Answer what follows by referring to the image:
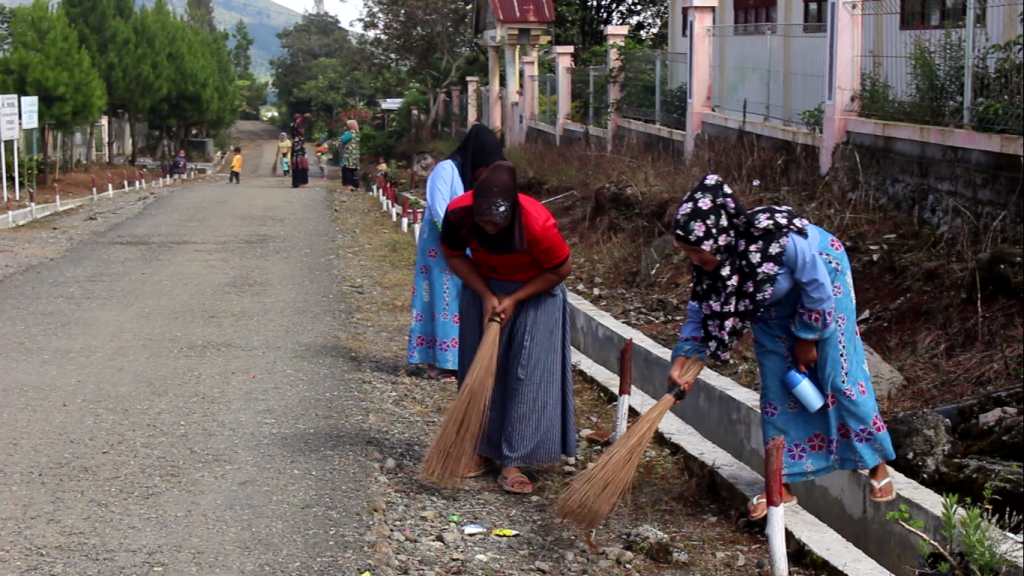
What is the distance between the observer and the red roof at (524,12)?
2734cm

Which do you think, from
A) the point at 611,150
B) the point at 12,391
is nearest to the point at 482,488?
the point at 12,391

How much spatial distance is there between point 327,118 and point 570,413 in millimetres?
66768

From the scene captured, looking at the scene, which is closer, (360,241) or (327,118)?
(360,241)

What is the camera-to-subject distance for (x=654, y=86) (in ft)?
50.0

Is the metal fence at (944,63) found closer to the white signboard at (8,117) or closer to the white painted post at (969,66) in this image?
the white painted post at (969,66)

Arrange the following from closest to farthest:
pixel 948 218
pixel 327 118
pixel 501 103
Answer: pixel 948 218, pixel 501 103, pixel 327 118

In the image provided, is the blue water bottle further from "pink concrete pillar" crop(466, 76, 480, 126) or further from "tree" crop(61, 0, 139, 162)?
"tree" crop(61, 0, 139, 162)

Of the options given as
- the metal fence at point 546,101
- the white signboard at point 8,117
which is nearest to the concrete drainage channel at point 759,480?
the metal fence at point 546,101

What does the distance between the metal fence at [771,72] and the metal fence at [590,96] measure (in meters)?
3.92

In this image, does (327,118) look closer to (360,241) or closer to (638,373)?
(360,241)

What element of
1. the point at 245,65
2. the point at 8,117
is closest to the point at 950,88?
the point at 8,117

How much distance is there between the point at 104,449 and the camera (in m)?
5.74

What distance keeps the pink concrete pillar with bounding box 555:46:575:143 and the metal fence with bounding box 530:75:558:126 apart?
0.57 m

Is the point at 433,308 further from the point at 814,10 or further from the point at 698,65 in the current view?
the point at 814,10
